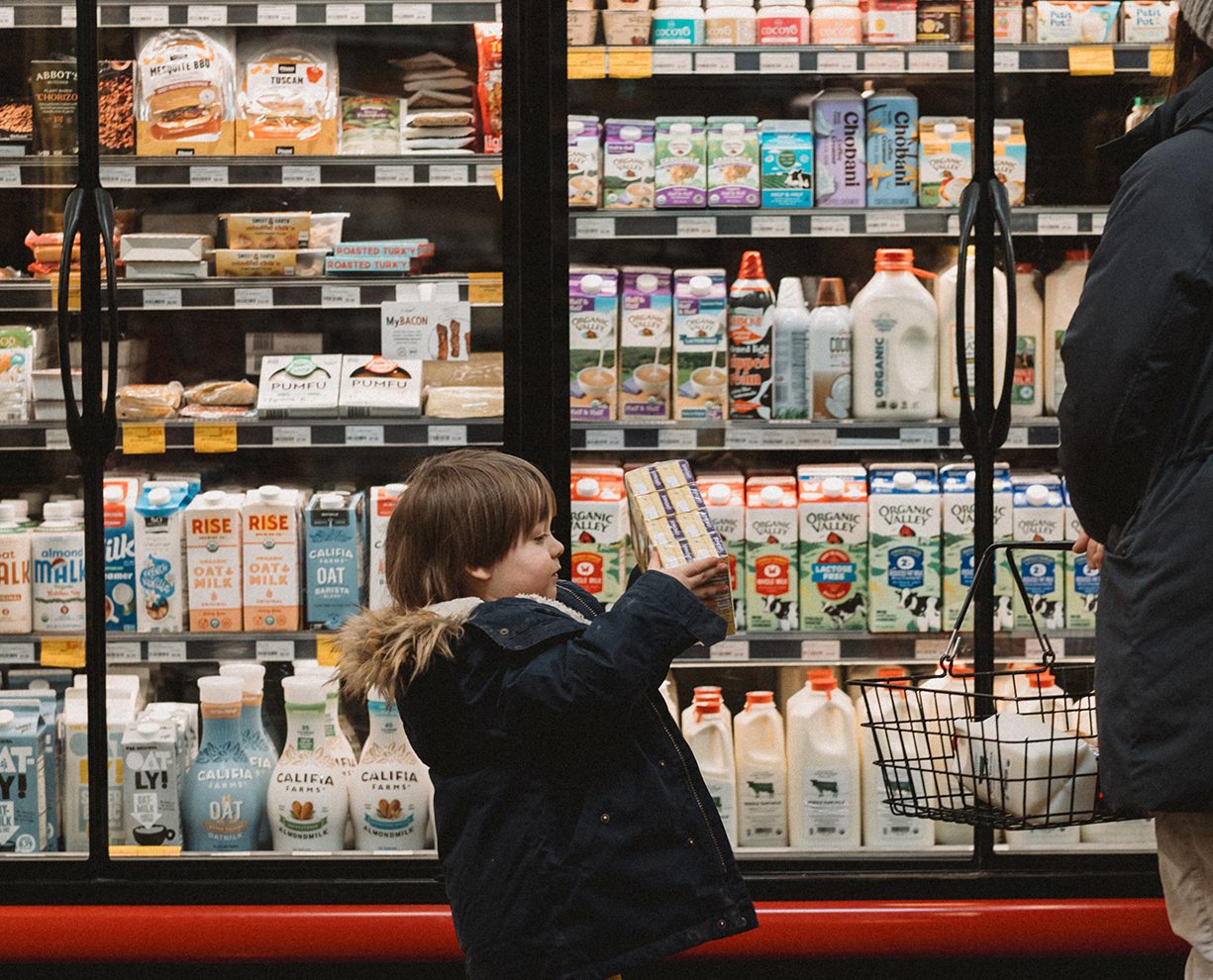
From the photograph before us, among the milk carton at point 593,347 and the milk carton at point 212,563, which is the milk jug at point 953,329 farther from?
the milk carton at point 212,563

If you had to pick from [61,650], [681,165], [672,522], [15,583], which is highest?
[681,165]

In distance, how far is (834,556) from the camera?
2.70 meters

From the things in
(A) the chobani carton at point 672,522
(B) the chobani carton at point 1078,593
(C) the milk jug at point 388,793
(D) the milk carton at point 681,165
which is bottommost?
(C) the milk jug at point 388,793

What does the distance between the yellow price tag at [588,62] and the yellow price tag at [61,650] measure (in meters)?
1.42

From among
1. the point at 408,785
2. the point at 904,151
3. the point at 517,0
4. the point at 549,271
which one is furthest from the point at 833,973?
the point at 517,0

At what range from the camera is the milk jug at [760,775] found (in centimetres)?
268

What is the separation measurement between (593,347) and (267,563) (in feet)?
2.54

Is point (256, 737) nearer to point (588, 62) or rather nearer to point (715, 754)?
point (715, 754)

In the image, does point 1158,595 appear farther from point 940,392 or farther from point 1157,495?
point 940,392

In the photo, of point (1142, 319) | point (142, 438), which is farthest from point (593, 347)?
point (1142, 319)

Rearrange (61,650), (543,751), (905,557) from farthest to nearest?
(905,557) < (61,650) < (543,751)

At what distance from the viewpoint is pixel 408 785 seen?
2621 mm

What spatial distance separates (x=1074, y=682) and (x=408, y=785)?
1.41 m

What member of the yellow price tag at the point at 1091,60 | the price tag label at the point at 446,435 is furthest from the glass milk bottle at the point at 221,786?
the yellow price tag at the point at 1091,60
